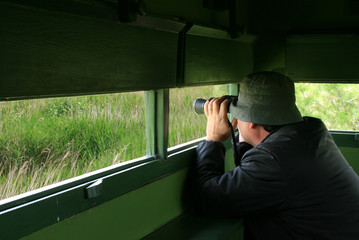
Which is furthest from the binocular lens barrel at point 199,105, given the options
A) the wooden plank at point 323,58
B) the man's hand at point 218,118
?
the wooden plank at point 323,58

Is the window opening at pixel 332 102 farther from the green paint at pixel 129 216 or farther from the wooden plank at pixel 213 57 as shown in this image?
the green paint at pixel 129 216

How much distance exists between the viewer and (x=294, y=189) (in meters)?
1.52

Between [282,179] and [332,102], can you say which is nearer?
[282,179]

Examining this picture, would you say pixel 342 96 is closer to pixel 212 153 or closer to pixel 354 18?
pixel 354 18

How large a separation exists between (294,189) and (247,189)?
0.19 m

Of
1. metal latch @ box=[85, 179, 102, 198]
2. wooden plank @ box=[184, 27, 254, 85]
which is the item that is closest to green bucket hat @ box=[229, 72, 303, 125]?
wooden plank @ box=[184, 27, 254, 85]

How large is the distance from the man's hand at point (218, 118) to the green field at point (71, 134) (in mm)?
163

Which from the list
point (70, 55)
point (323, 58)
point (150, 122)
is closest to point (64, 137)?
point (70, 55)

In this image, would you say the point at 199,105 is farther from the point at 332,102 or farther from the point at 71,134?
the point at 332,102

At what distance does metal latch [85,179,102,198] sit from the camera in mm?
1269

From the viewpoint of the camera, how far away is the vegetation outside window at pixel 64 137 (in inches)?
44.1

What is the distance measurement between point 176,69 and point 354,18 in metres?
1.38

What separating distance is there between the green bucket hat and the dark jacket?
60mm

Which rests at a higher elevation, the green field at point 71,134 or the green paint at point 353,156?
the green field at point 71,134
